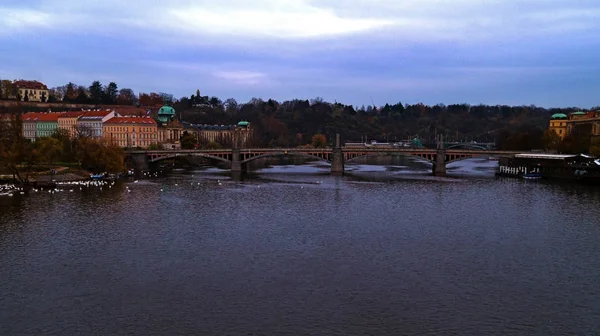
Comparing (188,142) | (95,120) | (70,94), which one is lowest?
(188,142)

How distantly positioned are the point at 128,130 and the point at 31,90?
70.2 metres

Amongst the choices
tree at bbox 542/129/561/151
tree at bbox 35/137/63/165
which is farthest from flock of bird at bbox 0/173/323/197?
tree at bbox 542/129/561/151

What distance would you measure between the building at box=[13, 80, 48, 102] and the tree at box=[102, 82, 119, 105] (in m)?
18.4

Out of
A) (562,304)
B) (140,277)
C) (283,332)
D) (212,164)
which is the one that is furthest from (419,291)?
(212,164)

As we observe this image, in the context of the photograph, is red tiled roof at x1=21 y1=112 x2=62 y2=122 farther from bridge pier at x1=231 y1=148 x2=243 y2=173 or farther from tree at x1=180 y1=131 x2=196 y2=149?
bridge pier at x1=231 y1=148 x2=243 y2=173

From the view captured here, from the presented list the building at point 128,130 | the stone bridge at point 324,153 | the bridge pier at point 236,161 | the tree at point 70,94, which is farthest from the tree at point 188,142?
the tree at point 70,94

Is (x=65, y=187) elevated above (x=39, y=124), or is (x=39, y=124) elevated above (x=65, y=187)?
(x=39, y=124)

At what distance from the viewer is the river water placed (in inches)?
939

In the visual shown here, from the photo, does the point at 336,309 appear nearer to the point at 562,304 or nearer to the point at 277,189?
the point at 562,304

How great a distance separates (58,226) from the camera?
Result: 42.9 meters

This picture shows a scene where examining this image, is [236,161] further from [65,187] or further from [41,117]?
[41,117]

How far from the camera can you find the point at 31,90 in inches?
6811

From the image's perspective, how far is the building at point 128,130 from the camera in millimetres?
122625

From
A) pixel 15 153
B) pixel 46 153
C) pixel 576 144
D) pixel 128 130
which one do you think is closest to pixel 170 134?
pixel 128 130
